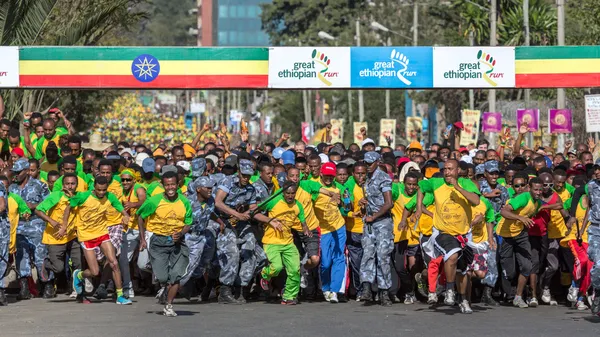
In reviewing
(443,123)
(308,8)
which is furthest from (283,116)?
(443,123)

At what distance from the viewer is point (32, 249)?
15.9m

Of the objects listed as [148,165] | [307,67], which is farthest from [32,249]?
[307,67]

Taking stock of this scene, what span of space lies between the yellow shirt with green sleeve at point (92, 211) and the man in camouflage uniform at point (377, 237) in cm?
286

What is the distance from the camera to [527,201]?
14812mm

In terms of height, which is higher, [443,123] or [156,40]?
[156,40]

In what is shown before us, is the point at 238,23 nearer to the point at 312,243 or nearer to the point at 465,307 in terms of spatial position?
the point at 312,243

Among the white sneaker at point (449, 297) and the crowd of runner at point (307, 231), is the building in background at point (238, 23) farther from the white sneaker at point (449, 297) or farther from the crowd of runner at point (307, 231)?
the white sneaker at point (449, 297)

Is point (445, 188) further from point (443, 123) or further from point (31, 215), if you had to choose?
point (443, 123)

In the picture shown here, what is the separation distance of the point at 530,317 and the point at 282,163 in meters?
4.83

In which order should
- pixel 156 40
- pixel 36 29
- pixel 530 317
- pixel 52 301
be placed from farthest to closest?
pixel 156 40 → pixel 36 29 → pixel 52 301 → pixel 530 317

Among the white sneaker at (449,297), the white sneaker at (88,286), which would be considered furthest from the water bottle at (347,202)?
the white sneaker at (88,286)

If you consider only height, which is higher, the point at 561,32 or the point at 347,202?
the point at 561,32

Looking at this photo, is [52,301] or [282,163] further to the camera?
[282,163]

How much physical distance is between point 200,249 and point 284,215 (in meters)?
1.07
